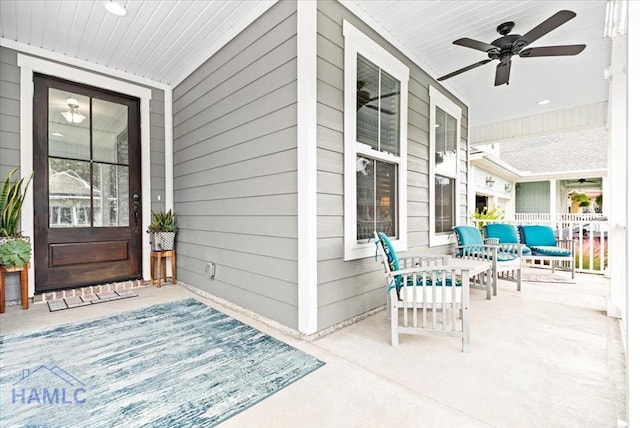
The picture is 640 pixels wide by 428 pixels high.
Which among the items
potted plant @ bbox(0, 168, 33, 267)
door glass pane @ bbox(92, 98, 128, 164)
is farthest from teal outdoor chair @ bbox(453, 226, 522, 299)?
potted plant @ bbox(0, 168, 33, 267)

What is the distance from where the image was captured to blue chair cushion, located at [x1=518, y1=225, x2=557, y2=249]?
5258 millimetres

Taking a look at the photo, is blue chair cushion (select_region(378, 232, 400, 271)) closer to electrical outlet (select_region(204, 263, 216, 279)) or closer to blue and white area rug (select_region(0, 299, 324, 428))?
blue and white area rug (select_region(0, 299, 324, 428))

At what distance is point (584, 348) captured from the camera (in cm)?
229

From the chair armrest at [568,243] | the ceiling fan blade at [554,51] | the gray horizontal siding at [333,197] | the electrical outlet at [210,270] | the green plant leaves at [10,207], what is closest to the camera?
the gray horizontal siding at [333,197]

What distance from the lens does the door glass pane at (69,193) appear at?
3596 mm

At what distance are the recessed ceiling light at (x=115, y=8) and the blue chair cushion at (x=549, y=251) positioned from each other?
634 centimetres

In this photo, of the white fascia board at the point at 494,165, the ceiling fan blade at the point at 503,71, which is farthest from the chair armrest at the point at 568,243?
the ceiling fan blade at the point at 503,71

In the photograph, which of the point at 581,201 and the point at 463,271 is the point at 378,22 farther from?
the point at 581,201

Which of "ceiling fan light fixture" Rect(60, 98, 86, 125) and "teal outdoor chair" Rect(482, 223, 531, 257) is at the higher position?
"ceiling fan light fixture" Rect(60, 98, 86, 125)

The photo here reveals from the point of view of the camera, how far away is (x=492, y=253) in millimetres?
3842

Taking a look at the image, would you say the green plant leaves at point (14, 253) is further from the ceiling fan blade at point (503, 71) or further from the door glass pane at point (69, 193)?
the ceiling fan blade at point (503, 71)

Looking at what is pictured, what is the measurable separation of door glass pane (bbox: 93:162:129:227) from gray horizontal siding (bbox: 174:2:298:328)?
864 millimetres

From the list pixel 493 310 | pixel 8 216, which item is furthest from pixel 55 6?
pixel 493 310

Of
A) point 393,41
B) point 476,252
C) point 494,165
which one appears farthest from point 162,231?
point 494,165
